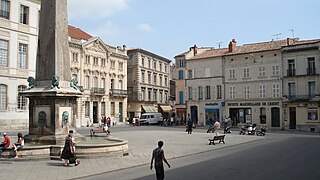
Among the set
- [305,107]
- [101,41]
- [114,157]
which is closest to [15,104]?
[101,41]

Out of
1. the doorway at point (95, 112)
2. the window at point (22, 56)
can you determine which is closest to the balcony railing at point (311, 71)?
the doorway at point (95, 112)

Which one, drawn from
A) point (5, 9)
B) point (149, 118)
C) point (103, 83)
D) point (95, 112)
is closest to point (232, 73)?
point (149, 118)

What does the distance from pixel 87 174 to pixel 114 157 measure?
3.49 meters

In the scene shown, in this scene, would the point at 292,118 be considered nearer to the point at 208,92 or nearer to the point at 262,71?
the point at 262,71

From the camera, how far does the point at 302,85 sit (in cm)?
4019

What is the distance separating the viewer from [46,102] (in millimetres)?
14234

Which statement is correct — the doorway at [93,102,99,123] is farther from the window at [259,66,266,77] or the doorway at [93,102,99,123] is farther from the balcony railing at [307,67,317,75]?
the balcony railing at [307,67,317,75]

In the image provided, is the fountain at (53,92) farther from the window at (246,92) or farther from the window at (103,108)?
the window at (103,108)

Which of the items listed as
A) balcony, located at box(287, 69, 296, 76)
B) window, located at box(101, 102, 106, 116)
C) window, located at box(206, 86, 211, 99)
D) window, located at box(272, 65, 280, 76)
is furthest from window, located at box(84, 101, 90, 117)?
balcony, located at box(287, 69, 296, 76)

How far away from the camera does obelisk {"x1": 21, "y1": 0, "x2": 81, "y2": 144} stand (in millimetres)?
14109

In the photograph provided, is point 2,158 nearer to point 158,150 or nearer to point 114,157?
point 114,157

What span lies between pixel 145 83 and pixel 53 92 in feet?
150

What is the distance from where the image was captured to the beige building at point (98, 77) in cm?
4541

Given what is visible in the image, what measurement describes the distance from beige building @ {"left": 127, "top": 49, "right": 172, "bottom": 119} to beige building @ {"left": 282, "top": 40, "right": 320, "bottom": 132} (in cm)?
2458
